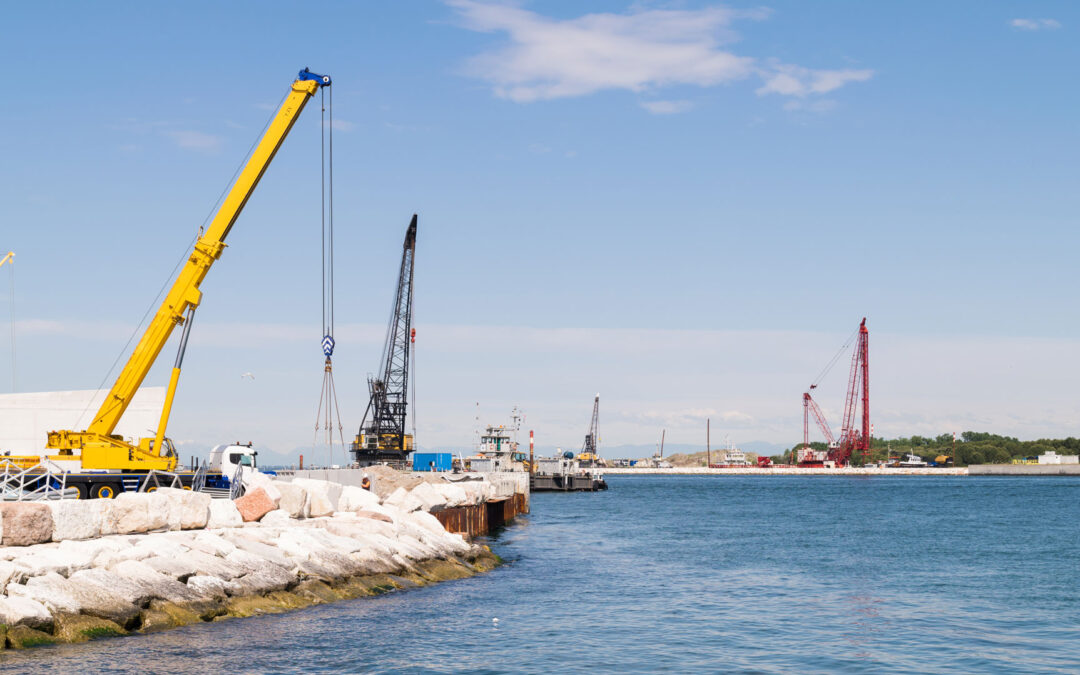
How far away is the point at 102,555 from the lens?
21.6m

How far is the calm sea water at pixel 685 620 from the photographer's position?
20.1 m

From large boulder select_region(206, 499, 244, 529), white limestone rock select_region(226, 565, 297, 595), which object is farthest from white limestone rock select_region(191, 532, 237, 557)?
large boulder select_region(206, 499, 244, 529)

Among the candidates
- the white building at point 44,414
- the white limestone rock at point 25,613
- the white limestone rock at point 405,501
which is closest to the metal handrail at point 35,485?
the white limestone rock at point 25,613

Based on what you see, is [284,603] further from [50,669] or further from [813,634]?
[813,634]

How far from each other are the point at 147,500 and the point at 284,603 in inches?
177

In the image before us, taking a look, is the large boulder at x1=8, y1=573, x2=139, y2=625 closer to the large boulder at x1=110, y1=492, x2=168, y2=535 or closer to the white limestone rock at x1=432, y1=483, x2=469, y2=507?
the large boulder at x1=110, y1=492, x2=168, y2=535

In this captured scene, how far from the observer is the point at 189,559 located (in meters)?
23.2

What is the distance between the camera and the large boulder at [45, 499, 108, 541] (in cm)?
2250

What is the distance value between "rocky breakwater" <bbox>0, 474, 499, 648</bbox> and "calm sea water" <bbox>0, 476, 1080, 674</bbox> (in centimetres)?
76

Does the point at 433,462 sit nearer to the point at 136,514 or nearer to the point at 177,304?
the point at 177,304

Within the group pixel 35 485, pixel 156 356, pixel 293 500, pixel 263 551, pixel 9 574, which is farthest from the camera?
pixel 156 356

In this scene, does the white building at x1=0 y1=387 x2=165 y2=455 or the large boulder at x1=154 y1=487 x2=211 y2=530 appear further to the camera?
the white building at x1=0 y1=387 x2=165 y2=455

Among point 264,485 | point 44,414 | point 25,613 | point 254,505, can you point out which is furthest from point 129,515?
point 44,414

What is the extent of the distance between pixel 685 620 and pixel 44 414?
49526mm
